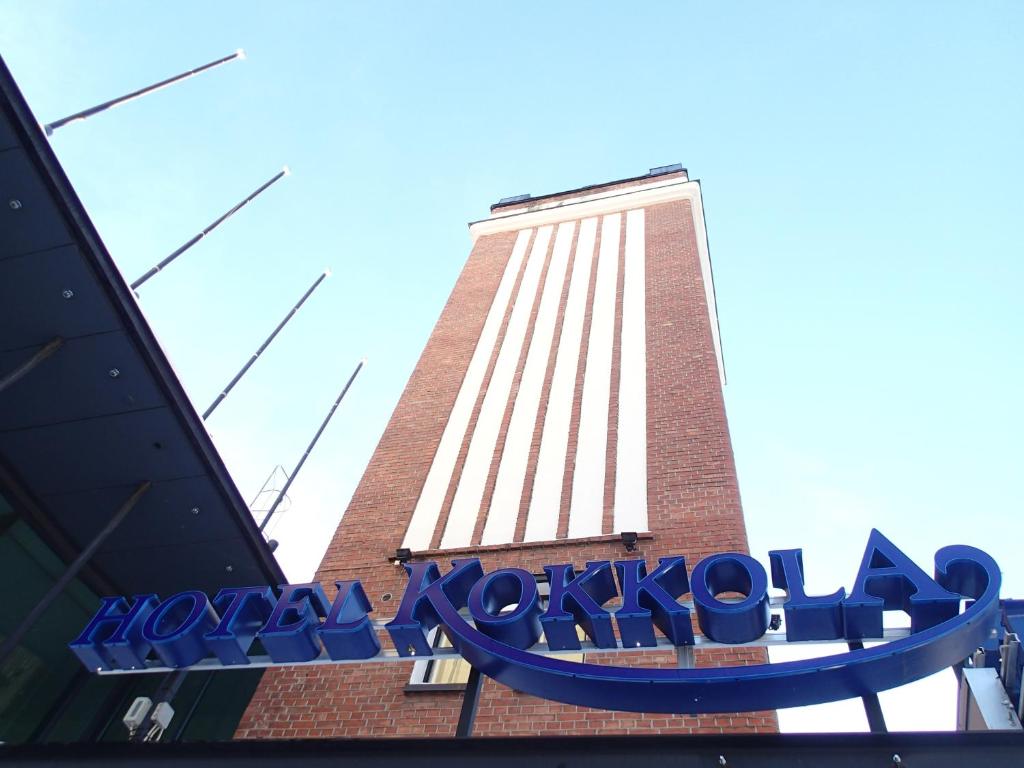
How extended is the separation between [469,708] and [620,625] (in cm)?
154

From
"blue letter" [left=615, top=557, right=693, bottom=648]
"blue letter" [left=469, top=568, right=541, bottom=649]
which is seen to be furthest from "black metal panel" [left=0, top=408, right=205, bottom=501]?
"blue letter" [left=615, top=557, right=693, bottom=648]

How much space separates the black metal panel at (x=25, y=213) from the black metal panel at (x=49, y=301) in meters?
0.14

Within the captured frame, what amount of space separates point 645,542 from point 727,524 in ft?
3.81

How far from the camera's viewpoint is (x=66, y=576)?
31.6ft

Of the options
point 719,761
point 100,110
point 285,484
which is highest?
point 100,110

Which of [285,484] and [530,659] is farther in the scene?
[285,484]

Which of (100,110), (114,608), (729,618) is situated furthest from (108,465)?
(729,618)

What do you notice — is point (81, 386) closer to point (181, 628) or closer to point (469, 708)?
point (181, 628)

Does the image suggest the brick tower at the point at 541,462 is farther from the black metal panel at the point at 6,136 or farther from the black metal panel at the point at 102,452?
the black metal panel at the point at 6,136

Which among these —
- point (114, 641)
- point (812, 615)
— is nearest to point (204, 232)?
point (114, 641)

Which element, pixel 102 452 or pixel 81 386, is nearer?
pixel 81 386

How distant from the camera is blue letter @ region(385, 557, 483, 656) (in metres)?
7.21

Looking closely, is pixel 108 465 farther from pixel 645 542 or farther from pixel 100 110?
pixel 645 542

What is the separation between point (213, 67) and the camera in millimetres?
16469
